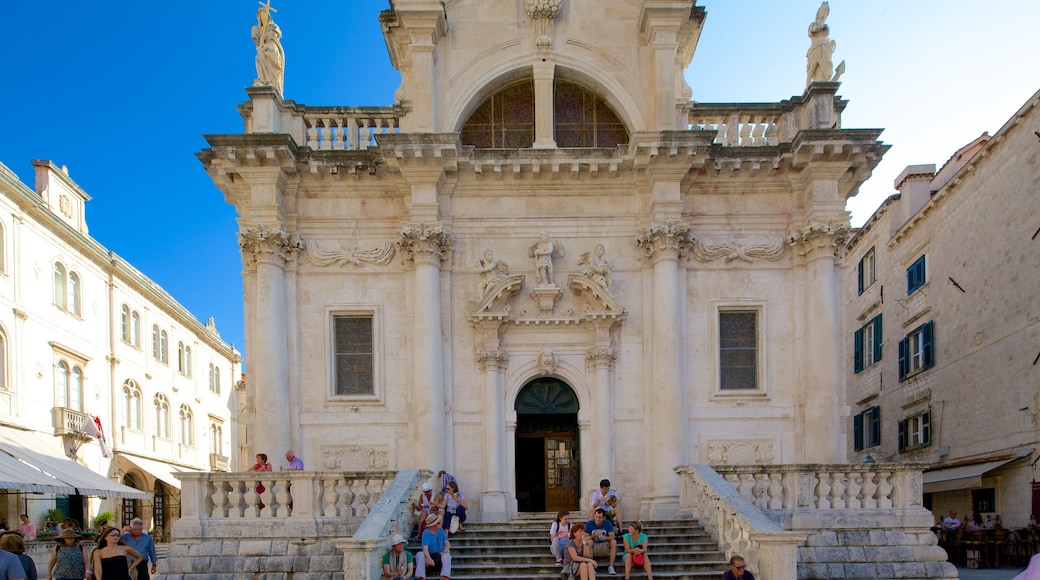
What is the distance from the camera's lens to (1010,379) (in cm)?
2142

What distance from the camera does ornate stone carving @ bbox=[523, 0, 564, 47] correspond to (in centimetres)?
1772

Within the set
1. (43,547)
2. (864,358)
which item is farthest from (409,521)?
(864,358)

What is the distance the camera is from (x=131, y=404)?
3416 cm

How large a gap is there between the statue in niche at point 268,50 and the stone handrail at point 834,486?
11795 mm

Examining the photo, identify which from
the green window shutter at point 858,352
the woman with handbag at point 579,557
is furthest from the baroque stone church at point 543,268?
the green window shutter at point 858,352

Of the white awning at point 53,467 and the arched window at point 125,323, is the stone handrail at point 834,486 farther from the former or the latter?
the arched window at point 125,323

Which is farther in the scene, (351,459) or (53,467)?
(53,467)

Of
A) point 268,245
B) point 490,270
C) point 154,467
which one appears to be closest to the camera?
point 268,245

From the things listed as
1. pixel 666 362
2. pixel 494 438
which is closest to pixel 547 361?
pixel 494 438

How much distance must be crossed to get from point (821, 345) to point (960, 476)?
855 centimetres

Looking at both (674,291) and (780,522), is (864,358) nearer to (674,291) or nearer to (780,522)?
(674,291)

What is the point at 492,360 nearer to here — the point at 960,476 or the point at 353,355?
the point at 353,355

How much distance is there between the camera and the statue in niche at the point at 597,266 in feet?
55.9

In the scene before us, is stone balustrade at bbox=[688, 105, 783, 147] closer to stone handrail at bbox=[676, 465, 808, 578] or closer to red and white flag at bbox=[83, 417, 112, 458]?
stone handrail at bbox=[676, 465, 808, 578]
